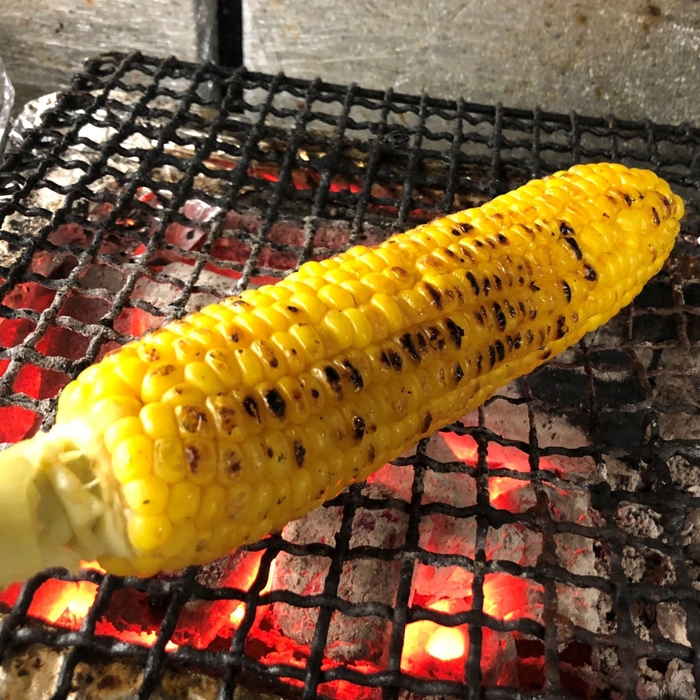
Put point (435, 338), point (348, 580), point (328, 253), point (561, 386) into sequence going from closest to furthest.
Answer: point (435, 338), point (348, 580), point (328, 253), point (561, 386)

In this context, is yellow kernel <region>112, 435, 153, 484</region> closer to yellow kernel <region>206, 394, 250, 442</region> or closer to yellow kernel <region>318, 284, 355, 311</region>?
yellow kernel <region>206, 394, 250, 442</region>

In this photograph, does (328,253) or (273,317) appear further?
(328,253)

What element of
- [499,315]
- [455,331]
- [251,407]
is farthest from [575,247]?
[251,407]

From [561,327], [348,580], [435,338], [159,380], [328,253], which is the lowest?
[348,580]

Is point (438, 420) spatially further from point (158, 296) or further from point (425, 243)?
point (158, 296)

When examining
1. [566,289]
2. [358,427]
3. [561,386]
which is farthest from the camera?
[561,386]

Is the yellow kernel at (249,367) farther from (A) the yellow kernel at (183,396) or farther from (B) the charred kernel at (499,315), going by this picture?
(B) the charred kernel at (499,315)

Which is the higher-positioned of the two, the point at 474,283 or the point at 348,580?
the point at 474,283

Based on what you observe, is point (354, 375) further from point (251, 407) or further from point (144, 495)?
point (144, 495)
